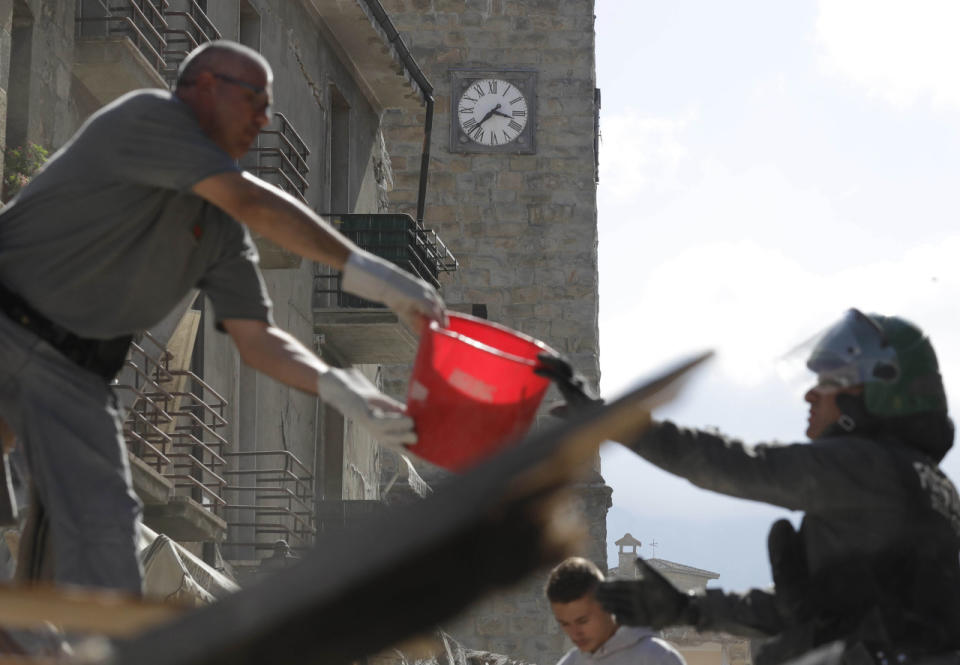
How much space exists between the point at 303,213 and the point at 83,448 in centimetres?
67

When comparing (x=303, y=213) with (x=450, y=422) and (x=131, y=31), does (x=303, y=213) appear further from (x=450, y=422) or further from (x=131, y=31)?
(x=131, y=31)

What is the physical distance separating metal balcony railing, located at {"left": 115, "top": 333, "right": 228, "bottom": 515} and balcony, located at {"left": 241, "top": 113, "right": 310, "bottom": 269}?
1858mm

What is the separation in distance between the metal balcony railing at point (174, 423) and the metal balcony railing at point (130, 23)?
2.32 meters

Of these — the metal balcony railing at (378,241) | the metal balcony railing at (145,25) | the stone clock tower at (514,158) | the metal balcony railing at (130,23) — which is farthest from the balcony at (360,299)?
the stone clock tower at (514,158)

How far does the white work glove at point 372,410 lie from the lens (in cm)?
375

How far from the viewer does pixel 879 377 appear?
423 centimetres

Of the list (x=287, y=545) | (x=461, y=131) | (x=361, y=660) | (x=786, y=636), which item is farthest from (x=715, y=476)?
(x=461, y=131)

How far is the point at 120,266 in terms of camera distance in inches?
151

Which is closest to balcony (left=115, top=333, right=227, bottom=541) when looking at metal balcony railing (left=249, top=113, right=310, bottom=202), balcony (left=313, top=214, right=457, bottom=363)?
metal balcony railing (left=249, top=113, right=310, bottom=202)

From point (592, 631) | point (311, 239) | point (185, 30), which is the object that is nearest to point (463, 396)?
point (311, 239)

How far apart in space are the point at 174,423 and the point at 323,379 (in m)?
11.9

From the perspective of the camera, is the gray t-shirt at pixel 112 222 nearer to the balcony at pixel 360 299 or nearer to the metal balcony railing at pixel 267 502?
the metal balcony railing at pixel 267 502

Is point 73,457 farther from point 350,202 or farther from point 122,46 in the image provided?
point 350,202

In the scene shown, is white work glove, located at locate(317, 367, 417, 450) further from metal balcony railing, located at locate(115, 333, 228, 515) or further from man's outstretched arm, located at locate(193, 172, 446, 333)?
metal balcony railing, located at locate(115, 333, 228, 515)
